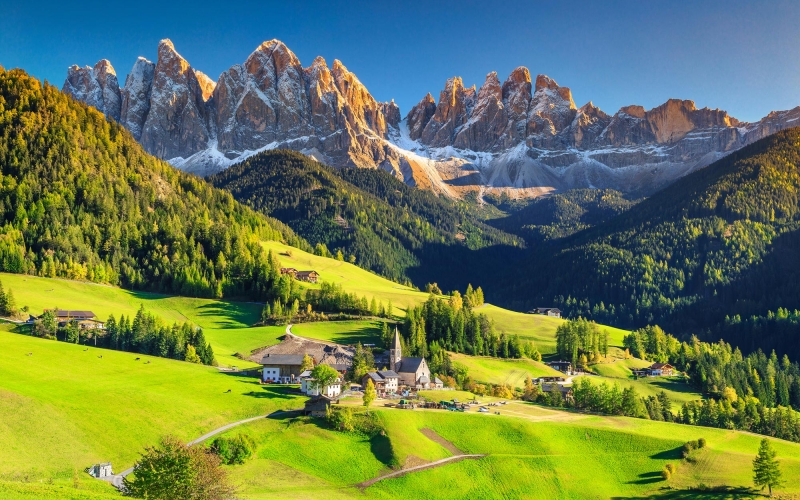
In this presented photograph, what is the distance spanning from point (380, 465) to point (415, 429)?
1045cm

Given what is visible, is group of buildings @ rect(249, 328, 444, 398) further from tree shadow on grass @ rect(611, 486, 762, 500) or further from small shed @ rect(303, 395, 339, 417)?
tree shadow on grass @ rect(611, 486, 762, 500)

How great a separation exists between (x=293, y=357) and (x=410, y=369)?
21.4 meters

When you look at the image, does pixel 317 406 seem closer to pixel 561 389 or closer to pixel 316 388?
pixel 316 388

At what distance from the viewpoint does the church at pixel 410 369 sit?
127 m

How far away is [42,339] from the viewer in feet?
389

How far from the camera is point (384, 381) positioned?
12075 cm

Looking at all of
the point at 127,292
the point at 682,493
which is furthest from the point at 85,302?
the point at 682,493

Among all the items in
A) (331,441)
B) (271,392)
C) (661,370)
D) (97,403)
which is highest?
(97,403)

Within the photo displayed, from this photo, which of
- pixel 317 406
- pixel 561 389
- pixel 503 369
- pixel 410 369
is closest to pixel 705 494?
pixel 317 406

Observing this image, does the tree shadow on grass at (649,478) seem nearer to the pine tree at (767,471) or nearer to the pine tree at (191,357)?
the pine tree at (767,471)

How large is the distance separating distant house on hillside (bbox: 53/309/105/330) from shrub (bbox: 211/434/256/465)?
6219 cm

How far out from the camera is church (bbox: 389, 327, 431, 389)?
127m

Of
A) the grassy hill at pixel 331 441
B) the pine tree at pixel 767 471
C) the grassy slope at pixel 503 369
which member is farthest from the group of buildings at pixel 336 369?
the pine tree at pixel 767 471

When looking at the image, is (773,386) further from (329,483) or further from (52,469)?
(52,469)
